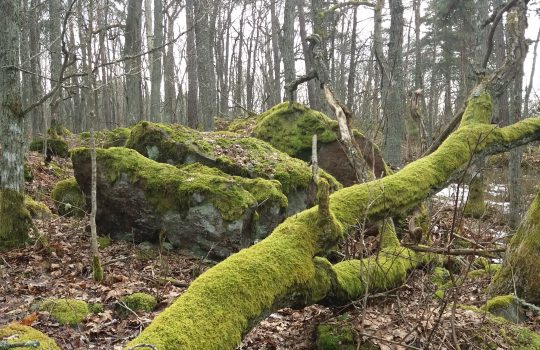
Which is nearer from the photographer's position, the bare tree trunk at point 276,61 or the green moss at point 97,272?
the green moss at point 97,272

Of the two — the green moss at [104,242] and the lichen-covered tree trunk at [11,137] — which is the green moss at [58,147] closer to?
the green moss at [104,242]

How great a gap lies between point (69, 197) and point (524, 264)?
7719 millimetres

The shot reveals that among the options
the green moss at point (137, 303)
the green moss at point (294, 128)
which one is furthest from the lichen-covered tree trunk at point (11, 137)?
the green moss at point (294, 128)

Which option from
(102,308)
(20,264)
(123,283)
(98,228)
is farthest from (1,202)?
(102,308)

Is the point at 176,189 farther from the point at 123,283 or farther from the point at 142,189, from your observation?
the point at 123,283

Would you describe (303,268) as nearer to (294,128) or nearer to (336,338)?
(336,338)

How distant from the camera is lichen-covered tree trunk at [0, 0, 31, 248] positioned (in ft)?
20.2

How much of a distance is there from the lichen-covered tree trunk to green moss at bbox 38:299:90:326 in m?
2.19

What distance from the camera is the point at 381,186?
4113 mm

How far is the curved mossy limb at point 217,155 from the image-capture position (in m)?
8.44

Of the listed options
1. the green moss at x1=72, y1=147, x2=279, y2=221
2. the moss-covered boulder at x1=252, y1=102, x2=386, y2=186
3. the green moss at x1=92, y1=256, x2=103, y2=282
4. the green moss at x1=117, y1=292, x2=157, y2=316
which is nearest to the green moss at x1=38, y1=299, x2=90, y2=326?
the green moss at x1=117, y1=292, x2=157, y2=316

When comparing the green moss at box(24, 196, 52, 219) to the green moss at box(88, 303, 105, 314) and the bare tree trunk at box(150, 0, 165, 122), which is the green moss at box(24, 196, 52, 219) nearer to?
the green moss at box(88, 303, 105, 314)

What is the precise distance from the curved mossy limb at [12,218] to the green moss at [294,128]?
6363 mm

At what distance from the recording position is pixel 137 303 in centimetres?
489
